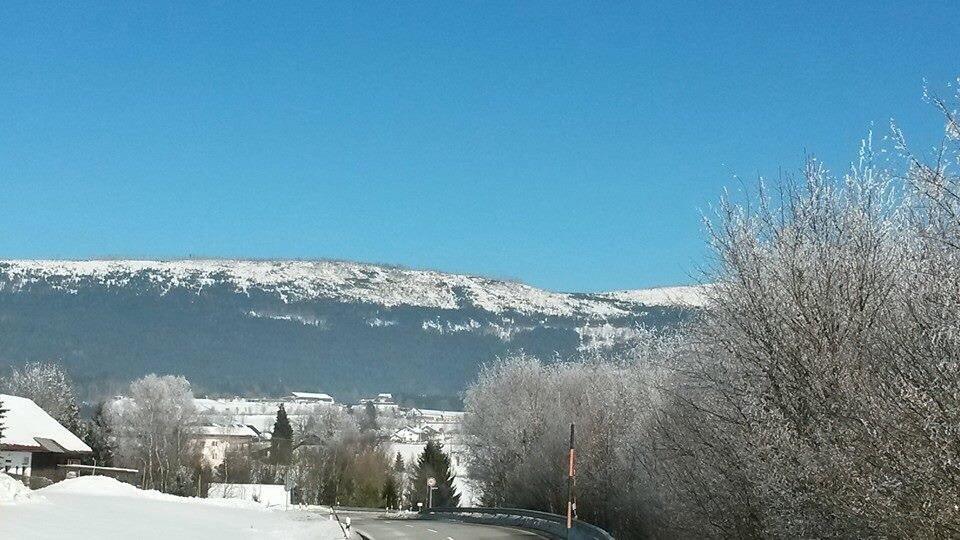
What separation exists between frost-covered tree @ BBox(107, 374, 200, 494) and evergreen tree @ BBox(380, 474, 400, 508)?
17757mm

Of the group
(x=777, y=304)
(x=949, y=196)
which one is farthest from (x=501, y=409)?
(x=949, y=196)

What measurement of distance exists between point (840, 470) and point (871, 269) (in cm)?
467

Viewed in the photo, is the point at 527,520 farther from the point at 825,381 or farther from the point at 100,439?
the point at 100,439

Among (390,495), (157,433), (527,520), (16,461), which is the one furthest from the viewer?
(157,433)

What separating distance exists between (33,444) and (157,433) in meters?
40.5

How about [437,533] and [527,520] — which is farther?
[527,520]

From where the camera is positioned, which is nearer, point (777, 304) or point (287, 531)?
point (777, 304)

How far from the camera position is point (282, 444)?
5812 inches

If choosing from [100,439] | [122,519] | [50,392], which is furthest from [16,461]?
[50,392]

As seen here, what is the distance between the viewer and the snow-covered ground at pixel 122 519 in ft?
122

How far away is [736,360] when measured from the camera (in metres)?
23.7

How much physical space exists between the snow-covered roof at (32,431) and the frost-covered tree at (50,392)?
70.7 feet

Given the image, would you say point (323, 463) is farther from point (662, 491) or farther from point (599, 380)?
point (662, 491)

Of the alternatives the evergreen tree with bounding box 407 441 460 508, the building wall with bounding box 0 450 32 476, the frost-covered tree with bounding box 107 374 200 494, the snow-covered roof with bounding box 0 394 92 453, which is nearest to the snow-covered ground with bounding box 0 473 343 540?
the building wall with bounding box 0 450 32 476
